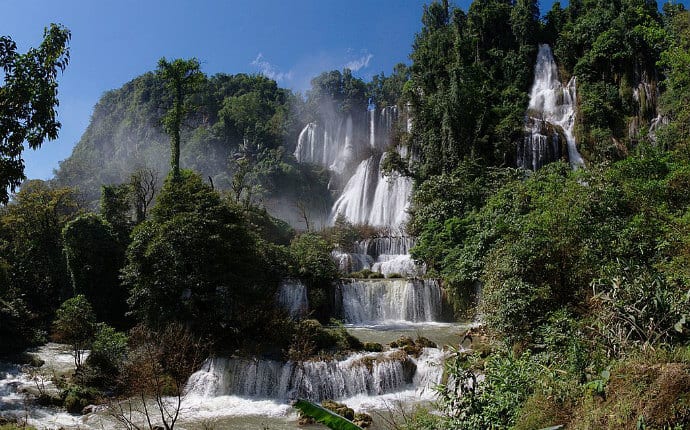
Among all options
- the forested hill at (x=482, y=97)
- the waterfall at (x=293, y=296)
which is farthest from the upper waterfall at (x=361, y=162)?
the waterfall at (x=293, y=296)

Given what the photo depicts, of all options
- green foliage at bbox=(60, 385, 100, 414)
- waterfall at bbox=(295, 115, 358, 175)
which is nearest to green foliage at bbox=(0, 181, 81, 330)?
green foliage at bbox=(60, 385, 100, 414)

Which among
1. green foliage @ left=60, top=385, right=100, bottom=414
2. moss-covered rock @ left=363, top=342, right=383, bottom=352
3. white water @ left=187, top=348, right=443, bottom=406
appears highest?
moss-covered rock @ left=363, top=342, right=383, bottom=352

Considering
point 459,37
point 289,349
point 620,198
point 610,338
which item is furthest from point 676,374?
point 459,37

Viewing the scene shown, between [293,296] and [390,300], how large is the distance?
4623 mm

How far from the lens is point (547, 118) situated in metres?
35.0

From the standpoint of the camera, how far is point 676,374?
17.0ft

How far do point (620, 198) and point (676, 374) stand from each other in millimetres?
8624

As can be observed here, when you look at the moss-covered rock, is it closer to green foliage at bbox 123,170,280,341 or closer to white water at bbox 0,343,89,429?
green foliage at bbox 123,170,280,341

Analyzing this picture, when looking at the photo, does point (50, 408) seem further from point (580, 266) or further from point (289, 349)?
point (580, 266)

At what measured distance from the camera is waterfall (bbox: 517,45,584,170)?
30.8 m

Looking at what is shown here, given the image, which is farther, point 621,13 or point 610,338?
point 621,13

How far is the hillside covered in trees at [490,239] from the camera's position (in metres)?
7.05

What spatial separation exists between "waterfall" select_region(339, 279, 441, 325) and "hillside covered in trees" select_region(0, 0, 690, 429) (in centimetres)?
116

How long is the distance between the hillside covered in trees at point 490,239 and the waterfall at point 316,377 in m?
0.76
